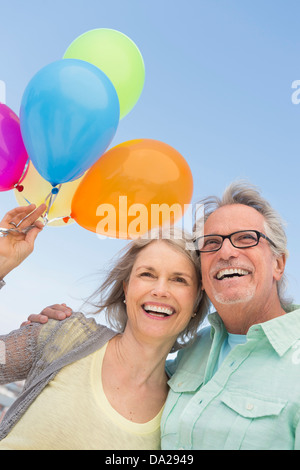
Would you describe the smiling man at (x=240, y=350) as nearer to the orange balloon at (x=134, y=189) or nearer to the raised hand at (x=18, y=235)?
the orange balloon at (x=134, y=189)

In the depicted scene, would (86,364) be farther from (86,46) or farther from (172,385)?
(86,46)

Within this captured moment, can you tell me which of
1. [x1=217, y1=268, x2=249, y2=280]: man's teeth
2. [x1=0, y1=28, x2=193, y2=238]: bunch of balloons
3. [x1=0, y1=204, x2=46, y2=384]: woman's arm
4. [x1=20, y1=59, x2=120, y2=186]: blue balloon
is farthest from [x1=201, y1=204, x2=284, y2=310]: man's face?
[x1=0, y1=204, x2=46, y2=384]: woman's arm

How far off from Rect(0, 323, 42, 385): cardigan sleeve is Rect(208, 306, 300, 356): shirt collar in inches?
43.7

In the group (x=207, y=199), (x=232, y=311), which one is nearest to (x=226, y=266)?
(x=232, y=311)

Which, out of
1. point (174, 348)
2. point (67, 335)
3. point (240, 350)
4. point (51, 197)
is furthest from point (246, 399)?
point (51, 197)

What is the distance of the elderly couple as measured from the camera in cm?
194

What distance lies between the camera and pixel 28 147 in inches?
96.3

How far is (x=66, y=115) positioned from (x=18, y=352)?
1.24 metres

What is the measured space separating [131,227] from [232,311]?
2.46 ft

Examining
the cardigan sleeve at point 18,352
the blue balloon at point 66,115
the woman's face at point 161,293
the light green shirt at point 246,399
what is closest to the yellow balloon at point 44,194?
the blue balloon at point 66,115

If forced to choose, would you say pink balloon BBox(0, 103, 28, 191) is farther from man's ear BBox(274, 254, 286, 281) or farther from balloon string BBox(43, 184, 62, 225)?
man's ear BBox(274, 254, 286, 281)

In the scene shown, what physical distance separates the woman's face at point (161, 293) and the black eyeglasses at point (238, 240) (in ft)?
0.49

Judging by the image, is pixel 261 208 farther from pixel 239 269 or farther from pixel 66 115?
pixel 66 115
